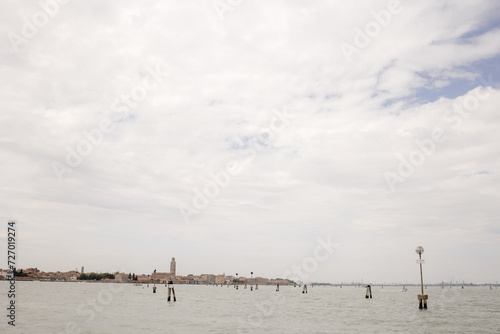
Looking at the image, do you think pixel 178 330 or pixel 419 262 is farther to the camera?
pixel 419 262

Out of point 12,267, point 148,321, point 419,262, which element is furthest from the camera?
point 419,262

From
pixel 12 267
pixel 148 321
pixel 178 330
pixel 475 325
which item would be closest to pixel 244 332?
pixel 178 330

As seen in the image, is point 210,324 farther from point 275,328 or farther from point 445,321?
point 445,321

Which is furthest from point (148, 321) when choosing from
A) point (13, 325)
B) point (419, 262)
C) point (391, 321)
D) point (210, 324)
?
point (419, 262)

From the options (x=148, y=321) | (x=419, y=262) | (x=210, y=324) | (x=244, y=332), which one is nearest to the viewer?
(x=244, y=332)

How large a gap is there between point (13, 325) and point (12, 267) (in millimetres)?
14208

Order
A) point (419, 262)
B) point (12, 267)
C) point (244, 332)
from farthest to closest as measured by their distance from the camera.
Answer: point (419, 262) < point (244, 332) < point (12, 267)

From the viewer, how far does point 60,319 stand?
3994cm

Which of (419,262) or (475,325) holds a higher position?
(419,262)

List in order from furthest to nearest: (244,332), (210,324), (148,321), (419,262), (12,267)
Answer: (419,262) → (148,321) → (210,324) → (244,332) → (12,267)

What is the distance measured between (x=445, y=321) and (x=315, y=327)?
16132 mm

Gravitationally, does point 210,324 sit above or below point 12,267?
below

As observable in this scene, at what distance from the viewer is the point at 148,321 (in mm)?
40438

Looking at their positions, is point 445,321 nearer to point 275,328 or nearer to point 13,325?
point 275,328
